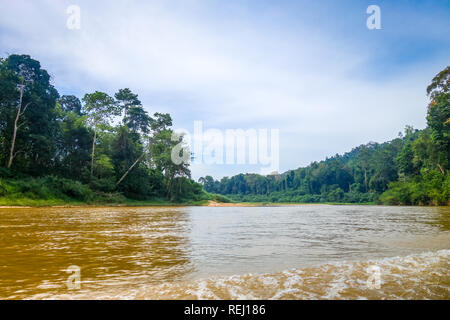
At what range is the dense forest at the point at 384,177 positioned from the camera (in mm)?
36075

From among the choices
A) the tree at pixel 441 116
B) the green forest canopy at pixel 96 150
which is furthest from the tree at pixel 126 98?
the tree at pixel 441 116

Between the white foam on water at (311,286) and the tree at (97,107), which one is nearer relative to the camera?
the white foam on water at (311,286)

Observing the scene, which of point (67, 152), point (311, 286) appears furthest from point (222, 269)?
point (67, 152)

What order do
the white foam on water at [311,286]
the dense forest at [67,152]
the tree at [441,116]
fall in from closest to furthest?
1. the white foam on water at [311,286]
2. the dense forest at [67,152]
3. the tree at [441,116]

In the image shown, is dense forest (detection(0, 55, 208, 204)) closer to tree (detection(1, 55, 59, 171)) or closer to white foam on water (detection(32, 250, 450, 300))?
tree (detection(1, 55, 59, 171))

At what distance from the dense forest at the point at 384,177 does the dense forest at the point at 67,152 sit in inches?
1302

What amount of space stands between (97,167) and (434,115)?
4348 cm

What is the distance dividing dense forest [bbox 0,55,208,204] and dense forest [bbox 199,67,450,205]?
33.1 metres

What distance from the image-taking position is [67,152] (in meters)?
36.5

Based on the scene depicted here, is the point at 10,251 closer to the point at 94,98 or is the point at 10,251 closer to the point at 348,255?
the point at 348,255

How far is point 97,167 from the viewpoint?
110 ft

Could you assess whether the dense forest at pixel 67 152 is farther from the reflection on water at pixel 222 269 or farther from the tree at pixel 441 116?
the tree at pixel 441 116
